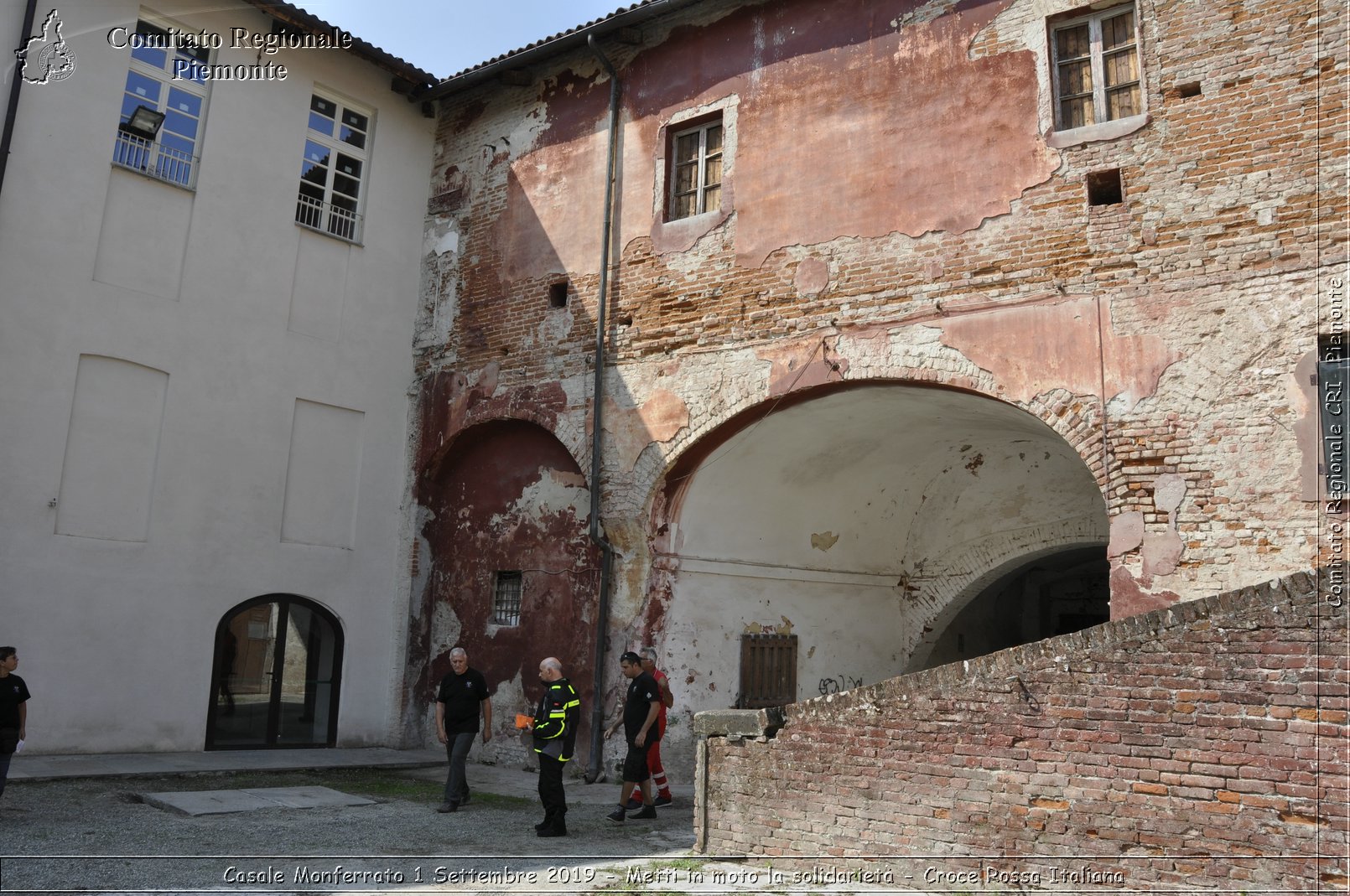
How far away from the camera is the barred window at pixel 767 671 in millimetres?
11562

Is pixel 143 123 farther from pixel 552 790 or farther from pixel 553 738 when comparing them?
pixel 552 790

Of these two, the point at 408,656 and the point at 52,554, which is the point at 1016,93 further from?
the point at 52,554

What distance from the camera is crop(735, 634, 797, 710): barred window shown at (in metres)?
11.6

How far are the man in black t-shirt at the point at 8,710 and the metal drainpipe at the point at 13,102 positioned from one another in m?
5.54

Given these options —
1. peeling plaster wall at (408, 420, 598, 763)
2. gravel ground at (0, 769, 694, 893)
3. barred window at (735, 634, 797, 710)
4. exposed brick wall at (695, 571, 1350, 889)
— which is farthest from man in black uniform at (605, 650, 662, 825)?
barred window at (735, 634, 797, 710)

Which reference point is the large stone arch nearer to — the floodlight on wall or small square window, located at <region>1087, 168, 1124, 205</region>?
small square window, located at <region>1087, 168, 1124, 205</region>

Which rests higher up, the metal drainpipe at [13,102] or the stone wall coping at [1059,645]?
the metal drainpipe at [13,102]

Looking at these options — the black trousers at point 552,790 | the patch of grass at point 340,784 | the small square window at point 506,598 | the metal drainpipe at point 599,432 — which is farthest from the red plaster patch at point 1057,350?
the small square window at point 506,598

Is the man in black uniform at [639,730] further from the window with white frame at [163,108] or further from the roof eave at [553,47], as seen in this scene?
the window with white frame at [163,108]

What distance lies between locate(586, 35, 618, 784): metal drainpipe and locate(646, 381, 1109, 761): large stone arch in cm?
55

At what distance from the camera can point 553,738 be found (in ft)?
25.6

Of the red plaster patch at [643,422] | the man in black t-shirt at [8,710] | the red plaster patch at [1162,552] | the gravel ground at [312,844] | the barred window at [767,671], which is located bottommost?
the gravel ground at [312,844]

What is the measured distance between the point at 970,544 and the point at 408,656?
692 centimetres

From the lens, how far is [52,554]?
1070cm
